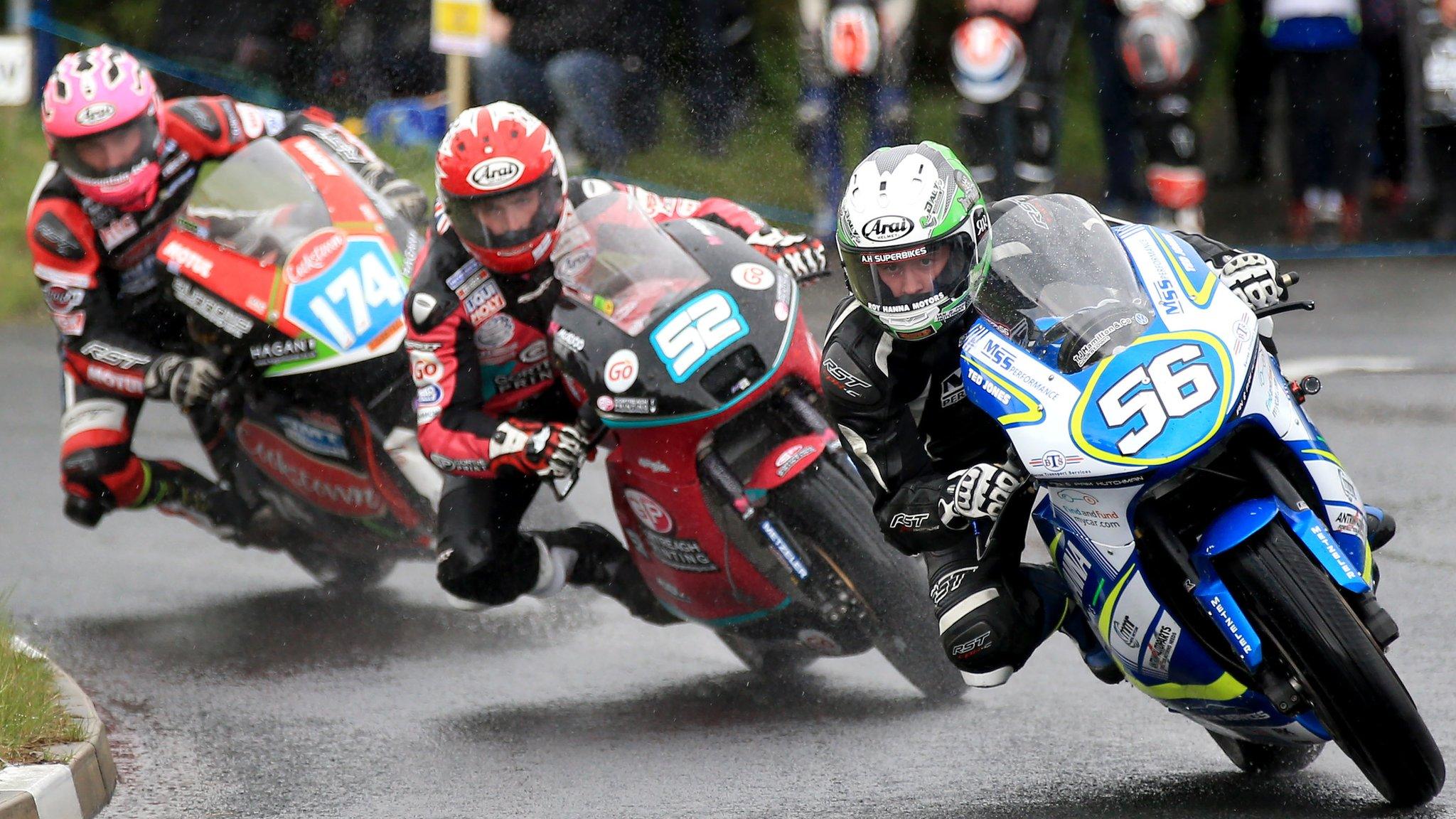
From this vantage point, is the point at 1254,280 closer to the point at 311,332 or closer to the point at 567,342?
the point at 567,342

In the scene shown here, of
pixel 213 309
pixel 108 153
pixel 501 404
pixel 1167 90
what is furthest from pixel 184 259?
pixel 1167 90

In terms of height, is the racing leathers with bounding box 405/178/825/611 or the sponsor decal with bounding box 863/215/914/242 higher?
the sponsor decal with bounding box 863/215/914/242

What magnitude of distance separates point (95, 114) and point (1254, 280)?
427 cm

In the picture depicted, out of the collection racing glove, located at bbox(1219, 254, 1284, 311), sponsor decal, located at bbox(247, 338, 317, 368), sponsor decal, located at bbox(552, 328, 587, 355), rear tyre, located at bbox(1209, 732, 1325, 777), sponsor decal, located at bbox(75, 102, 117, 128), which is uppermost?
sponsor decal, located at bbox(75, 102, 117, 128)

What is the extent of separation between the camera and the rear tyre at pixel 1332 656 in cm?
392

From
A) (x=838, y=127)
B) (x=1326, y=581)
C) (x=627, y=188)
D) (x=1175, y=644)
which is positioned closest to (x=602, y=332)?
(x=627, y=188)

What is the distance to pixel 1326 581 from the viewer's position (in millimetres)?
4000

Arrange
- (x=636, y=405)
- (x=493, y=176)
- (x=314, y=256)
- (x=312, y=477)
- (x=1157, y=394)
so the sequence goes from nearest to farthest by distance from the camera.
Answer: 1. (x=1157, y=394)
2. (x=636, y=405)
3. (x=493, y=176)
4. (x=314, y=256)
5. (x=312, y=477)

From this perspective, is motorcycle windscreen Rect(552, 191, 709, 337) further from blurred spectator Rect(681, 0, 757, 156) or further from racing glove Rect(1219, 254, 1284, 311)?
blurred spectator Rect(681, 0, 757, 156)

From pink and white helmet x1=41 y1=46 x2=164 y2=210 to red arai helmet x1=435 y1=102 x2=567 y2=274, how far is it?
5.58ft

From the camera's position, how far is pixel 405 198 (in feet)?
23.9

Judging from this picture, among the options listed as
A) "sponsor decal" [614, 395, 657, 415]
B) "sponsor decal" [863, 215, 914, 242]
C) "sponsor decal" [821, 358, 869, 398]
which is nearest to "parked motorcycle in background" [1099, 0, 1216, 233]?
"sponsor decal" [614, 395, 657, 415]

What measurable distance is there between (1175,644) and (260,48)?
10550 millimetres

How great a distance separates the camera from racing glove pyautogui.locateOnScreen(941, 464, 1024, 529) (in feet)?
14.7
